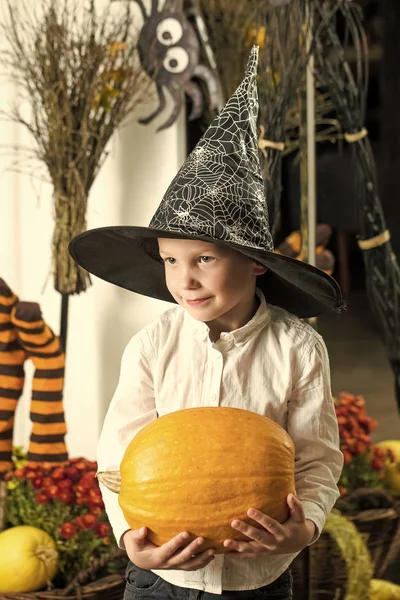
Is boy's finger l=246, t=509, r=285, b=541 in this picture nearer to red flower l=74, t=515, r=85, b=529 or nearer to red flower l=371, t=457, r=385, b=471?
red flower l=74, t=515, r=85, b=529

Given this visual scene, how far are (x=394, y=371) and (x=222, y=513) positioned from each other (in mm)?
1425

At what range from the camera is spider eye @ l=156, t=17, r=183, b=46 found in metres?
2.44

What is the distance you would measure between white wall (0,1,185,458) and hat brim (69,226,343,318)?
1.01 metres

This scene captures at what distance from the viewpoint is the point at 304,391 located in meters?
1.39

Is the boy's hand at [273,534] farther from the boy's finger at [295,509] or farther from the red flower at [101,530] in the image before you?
the red flower at [101,530]

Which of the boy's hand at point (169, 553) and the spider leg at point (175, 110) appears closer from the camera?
the boy's hand at point (169, 553)

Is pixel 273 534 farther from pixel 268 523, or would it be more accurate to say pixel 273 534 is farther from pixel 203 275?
pixel 203 275

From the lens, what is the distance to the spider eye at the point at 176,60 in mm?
2453

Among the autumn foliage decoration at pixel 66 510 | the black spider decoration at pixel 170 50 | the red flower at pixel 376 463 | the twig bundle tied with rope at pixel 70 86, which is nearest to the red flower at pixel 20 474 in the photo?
the autumn foliage decoration at pixel 66 510

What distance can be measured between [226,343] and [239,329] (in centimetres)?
3

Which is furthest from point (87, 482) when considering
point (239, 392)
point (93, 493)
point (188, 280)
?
point (188, 280)

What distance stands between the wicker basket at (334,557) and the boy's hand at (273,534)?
108 centimetres

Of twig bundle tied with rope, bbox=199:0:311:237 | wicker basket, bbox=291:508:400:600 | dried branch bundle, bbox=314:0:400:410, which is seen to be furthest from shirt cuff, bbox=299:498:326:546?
dried branch bundle, bbox=314:0:400:410

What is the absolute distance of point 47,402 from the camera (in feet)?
7.98
